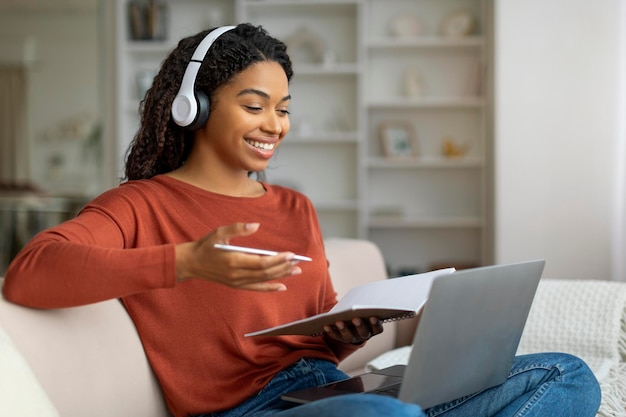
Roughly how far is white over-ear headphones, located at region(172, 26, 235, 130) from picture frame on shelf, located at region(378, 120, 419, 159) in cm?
359

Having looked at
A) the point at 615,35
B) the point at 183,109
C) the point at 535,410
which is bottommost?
the point at 535,410

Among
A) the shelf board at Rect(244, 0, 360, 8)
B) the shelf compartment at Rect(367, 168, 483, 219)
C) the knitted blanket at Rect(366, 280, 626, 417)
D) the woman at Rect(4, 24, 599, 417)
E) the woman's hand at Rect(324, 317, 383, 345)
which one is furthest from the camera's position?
the shelf compartment at Rect(367, 168, 483, 219)

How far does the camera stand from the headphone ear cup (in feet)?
5.27

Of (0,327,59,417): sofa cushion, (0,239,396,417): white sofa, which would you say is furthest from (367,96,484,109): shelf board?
(0,327,59,417): sofa cushion

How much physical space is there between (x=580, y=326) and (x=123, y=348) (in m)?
1.23

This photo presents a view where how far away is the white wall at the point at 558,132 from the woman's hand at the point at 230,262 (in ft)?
11.5

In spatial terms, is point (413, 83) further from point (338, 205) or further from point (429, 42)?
point (338, 205)

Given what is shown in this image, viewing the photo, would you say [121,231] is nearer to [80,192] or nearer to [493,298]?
[493,298]

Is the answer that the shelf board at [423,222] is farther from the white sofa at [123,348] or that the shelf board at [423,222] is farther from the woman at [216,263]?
the woman at [216,263]

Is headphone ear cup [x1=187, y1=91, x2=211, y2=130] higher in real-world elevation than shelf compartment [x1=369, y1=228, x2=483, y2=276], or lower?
higher

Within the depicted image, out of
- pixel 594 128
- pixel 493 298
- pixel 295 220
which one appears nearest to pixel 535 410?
pixel 493 298

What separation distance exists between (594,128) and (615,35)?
1.59 feet

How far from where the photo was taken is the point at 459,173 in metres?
5.27

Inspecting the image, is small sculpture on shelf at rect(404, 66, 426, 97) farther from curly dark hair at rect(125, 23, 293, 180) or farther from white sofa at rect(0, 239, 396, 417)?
white sofa at rect(0, 239, 396, 417)
